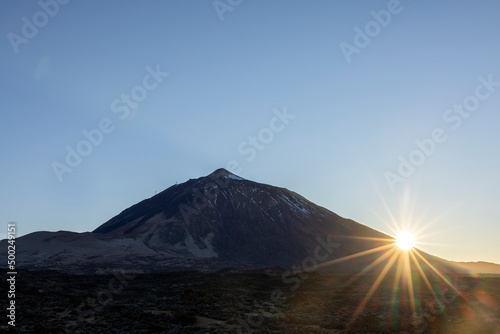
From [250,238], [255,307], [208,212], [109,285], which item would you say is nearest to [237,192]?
[208,212]

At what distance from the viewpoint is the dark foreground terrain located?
930 inches

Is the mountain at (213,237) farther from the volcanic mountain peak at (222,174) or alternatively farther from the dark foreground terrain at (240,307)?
the dark foreground terrain at (240,307)

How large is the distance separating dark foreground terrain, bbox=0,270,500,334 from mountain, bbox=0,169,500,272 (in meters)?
38.8

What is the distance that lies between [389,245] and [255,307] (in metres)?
108

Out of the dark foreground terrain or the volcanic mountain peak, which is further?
the volcanic mountain peak

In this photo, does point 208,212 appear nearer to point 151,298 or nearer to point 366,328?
point 151,298

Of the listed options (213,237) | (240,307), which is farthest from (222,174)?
(240,307)

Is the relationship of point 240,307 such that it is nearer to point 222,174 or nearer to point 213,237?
point 213,237

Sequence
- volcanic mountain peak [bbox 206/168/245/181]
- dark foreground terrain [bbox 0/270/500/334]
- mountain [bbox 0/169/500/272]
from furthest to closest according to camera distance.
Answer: volcanic mountain peak [bbox 206/168/245/181] < mountain [bbox 0/169/500/272] < dark foreground terrain [bbox 0/270/500/334]

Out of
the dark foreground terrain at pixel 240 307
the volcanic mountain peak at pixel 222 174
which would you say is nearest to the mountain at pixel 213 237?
the volcanic mountain peak at pixel 222 174

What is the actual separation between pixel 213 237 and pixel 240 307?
87.8 m

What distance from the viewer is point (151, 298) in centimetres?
3209

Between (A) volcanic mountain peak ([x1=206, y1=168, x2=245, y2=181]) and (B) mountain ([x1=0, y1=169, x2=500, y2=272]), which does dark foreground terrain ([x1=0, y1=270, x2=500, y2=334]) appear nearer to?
(B) mountain ([x1=0, y1=169, x2=500, y2=272])

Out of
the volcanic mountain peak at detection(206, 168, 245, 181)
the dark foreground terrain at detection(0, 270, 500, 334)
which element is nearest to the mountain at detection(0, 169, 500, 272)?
the volcanic mountain peak at detection(206, 168, 245, 181)
